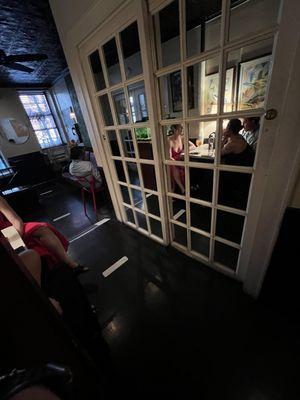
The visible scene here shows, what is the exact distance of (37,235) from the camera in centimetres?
145

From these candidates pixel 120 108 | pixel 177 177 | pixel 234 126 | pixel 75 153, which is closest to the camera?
pixel 234 126

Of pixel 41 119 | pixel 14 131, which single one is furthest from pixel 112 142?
pixel 41 119

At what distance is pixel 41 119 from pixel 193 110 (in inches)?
221

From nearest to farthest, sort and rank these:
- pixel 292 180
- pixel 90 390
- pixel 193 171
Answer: pixel 90 390
pixel 292 180
pixel 193 171

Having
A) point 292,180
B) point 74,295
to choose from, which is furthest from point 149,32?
point 74,295

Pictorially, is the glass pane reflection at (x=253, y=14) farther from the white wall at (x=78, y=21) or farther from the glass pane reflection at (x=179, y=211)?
the glass pane reflection at (x=179, y=211)

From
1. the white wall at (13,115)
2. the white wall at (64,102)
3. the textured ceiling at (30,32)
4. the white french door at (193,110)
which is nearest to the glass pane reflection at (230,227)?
the white french door at (193,110)

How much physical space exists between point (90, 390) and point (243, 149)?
6.75 ft

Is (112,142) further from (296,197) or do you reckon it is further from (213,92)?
(296,197)

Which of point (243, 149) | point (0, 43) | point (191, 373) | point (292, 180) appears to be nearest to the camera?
point (292, 180)

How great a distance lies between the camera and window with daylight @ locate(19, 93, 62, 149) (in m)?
5.67

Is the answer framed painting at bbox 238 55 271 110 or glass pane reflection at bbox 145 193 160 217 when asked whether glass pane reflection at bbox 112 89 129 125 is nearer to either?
glass pane reflection at bbox 145 193 160 217

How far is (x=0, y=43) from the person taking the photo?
2.89m

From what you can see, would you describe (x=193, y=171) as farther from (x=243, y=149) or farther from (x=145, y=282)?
(x=145, y=282)
